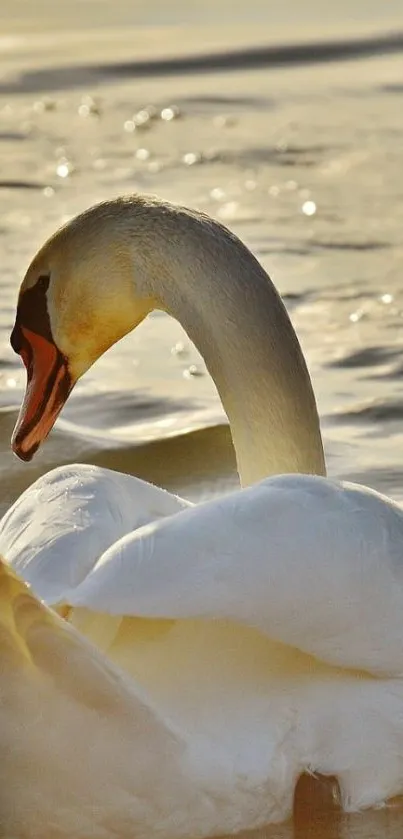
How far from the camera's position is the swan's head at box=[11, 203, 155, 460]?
4.05 meters

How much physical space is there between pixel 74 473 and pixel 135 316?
31.8 inches

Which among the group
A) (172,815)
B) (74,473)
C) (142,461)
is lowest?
(142,461)

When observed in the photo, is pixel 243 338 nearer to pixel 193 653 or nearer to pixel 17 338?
pixel 17 338

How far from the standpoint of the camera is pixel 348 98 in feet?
27.7

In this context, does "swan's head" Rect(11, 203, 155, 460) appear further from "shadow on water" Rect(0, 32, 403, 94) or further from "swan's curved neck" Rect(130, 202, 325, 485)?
"shadow on water" Rect(0, 32, 403, 94)

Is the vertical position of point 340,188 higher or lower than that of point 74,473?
lower

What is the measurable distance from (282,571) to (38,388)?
5.08ft

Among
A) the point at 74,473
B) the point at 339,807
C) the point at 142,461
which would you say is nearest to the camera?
the point at 339,807

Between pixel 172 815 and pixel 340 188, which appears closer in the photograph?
pixel 172 815

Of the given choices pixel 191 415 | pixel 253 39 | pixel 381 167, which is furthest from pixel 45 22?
pixel 191 415

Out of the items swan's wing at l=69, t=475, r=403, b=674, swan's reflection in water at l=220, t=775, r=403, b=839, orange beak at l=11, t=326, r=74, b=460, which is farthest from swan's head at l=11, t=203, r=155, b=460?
swan's reflection in water at l=220, t=775, r=403, b=839

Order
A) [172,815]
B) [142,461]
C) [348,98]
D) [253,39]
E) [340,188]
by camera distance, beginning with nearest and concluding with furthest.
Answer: [172,815], [142,461], [340,188], [348,98], [253,39]

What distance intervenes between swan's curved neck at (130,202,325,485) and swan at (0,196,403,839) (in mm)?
538

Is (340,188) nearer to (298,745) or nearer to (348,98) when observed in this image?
(348,98)
